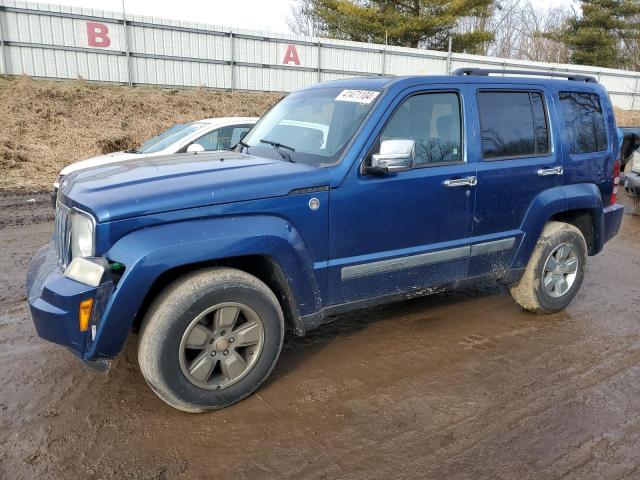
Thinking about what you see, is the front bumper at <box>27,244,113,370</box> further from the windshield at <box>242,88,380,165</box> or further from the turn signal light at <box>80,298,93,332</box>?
the windshield at <box>242,88,380,165</box>

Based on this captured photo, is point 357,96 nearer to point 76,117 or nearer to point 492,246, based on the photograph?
point 492,246

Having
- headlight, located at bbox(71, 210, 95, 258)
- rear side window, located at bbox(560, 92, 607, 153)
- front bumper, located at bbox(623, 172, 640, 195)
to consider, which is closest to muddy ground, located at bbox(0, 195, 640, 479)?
headlight, located at bbox(71, 210, 95, 258)

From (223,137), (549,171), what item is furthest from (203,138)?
(549,171)

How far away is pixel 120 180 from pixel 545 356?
3289 mm

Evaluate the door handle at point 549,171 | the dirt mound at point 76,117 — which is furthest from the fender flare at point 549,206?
the dirt mound at point 76,117

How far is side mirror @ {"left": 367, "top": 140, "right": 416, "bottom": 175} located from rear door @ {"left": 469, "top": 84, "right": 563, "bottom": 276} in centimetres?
85

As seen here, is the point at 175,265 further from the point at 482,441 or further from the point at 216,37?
the point at 216,37

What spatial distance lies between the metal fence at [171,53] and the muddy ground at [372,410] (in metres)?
14.5

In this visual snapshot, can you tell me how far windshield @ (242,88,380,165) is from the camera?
142 inches

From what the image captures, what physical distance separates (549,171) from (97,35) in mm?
A: 16508

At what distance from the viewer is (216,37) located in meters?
18.9

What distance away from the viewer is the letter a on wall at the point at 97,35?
16750 millimetres

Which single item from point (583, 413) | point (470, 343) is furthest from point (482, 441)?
point (470, 343)

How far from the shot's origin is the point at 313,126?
→ 12.8ft
